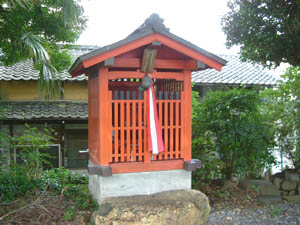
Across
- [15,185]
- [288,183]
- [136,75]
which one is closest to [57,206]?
[15,185]

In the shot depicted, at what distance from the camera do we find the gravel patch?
6414mm

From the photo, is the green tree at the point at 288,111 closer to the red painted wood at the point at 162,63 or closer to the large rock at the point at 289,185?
the large rock at the point at 289,185

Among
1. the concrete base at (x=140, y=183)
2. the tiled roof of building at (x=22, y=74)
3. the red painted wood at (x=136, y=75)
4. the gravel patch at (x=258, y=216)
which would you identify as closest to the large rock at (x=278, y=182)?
the gravel patch at (x=258, y=216)

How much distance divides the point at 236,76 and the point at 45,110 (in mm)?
8881

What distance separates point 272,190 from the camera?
309 inches

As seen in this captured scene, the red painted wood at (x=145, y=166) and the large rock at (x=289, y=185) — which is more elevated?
the red painted wood at (x=145, y=166)

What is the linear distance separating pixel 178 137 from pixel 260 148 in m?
2.67

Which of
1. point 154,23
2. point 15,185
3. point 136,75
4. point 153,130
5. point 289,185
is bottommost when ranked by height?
point 289,185

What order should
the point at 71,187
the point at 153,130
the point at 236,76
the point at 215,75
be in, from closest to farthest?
the point at 153,130 → the point at 71,187 → the point at 215,75 → the point at 236,76

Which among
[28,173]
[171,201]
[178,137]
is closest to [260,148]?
[178,137]

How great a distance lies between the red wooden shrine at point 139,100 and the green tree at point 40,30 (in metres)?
1.19

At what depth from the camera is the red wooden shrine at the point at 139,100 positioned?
5.22 meters

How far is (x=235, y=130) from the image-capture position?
7496 millimetres

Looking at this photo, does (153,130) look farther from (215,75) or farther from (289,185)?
(215,75)
